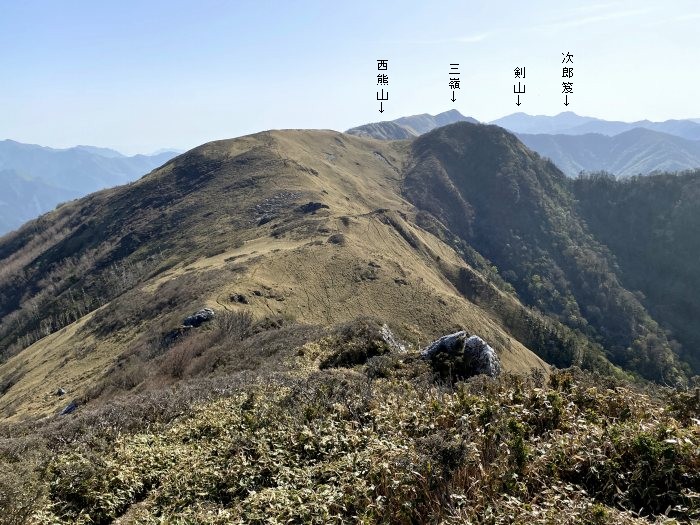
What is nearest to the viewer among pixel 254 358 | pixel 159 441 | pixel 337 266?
pixel 159 441

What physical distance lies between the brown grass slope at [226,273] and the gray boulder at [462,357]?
2714 cm

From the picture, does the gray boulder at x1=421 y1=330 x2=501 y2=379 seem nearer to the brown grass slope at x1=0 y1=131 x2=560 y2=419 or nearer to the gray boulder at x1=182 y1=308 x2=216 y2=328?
the brown grass slope at x1=0 y1=131 x2=560 y2=419

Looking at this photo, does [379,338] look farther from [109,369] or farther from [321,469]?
[109,369]

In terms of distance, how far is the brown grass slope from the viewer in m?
67.2

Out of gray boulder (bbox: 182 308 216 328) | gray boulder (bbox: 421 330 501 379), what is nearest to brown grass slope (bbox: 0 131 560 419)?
gray boulder (bbox: 182 308 216 328)

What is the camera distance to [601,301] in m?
190

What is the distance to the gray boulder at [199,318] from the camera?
172 ft

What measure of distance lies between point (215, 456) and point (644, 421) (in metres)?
10.2

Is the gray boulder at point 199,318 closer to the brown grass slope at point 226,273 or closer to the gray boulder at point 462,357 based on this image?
the brown grass slope at point 226,273

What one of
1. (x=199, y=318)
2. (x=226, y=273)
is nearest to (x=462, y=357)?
(x=199, y=318)

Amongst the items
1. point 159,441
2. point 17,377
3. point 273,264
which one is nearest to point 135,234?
point 17,377

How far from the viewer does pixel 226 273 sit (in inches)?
2995

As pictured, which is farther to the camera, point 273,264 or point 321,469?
point 273,264

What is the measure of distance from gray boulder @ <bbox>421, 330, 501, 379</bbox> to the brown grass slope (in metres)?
27.1
